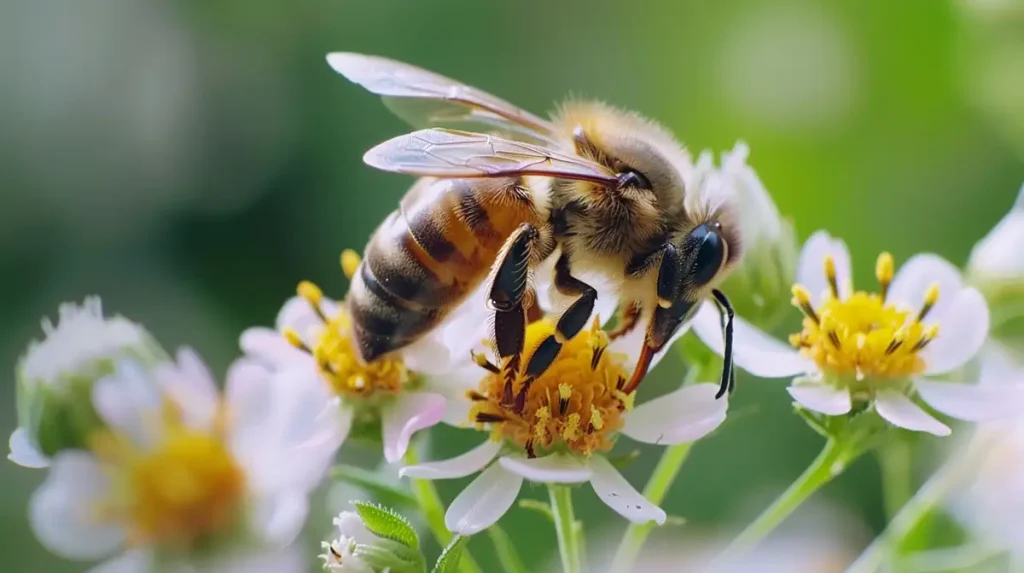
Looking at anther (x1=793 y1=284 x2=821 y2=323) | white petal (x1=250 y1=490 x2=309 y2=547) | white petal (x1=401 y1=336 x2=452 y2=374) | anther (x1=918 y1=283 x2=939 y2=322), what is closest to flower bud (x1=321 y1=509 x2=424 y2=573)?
white petal (x1=250 y1=490 x2=309 y2=547)

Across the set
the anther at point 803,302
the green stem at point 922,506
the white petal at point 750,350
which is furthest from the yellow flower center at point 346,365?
the green stem at point 922,506

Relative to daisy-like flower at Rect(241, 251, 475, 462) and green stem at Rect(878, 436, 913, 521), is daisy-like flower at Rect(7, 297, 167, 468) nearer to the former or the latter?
daisy-like flower at Rect(241, 251, 475, 462)

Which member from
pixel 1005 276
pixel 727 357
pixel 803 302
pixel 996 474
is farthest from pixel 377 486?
pixel 996 474

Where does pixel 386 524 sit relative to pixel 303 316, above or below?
below

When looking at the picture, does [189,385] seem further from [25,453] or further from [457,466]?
[457,466]

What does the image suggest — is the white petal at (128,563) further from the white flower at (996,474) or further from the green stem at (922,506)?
the white flower at (996,474)
